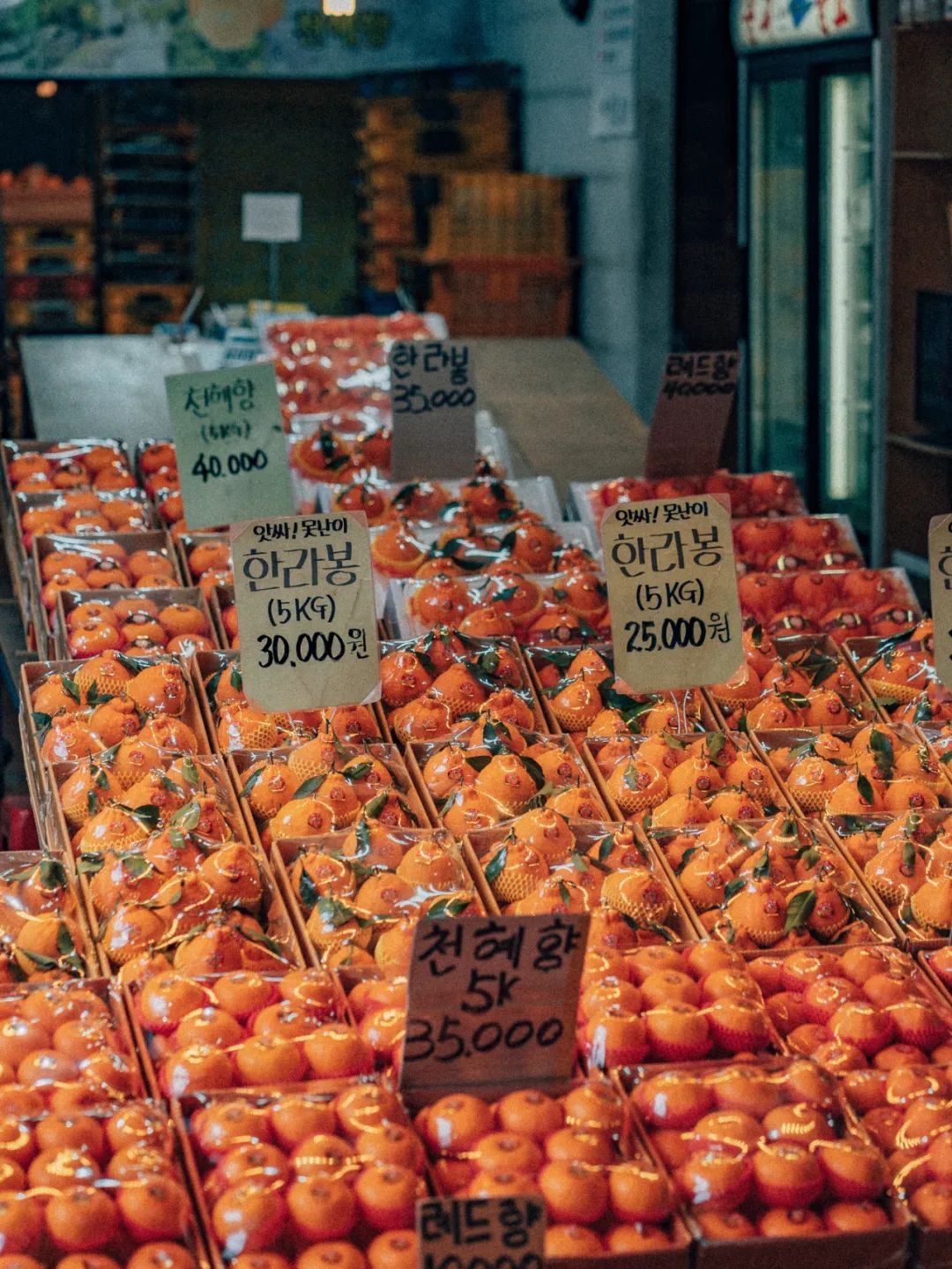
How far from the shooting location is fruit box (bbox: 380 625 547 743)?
3172mm

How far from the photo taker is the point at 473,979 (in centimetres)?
197

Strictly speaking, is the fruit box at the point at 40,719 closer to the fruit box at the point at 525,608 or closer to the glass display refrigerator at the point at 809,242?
the fruit box at the point at 525,608

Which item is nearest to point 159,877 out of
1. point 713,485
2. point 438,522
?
point 438,522

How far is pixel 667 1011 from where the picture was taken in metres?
2.14

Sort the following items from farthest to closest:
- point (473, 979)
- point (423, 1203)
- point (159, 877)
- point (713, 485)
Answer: point (713, 485) < point (159, 877) < point (473, 979) < point (423, 1203)

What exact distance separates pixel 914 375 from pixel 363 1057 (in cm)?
421

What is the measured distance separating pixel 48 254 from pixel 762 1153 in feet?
32.5

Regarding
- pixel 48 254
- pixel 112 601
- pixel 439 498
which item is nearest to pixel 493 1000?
pixel 112 601

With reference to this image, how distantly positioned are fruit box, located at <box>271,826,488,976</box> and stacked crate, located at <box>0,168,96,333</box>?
28.9 ft

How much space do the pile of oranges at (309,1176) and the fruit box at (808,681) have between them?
4.38ft

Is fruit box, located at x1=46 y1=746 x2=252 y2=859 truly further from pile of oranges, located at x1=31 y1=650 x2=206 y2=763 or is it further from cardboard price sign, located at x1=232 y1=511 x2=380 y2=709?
cardboard price sign, located at x1=232 y1=511 x2=380 y2=709

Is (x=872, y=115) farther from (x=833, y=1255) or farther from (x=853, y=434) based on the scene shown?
(x=833, y=1255)

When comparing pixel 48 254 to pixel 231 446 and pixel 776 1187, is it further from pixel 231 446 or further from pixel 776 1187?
pixel 776 1187

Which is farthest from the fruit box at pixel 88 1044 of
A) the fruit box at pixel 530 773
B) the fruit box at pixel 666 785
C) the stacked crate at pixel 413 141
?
the stacked crate at pixel 413 141
